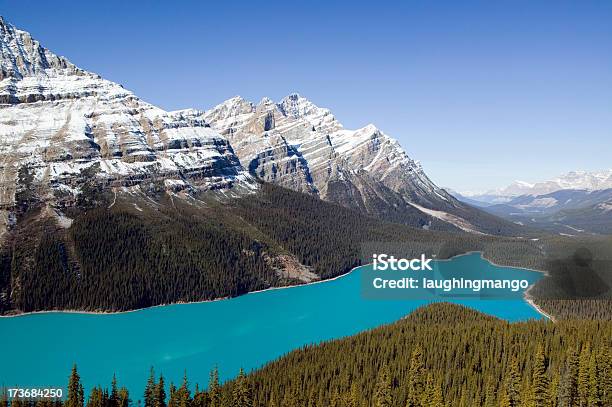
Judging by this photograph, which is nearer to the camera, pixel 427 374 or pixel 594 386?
pixel 594 386

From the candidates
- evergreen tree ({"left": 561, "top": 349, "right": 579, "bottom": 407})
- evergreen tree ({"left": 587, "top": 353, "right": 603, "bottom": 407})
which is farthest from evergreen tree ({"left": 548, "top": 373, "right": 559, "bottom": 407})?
evergreen tree ({"left": 587, "top": 353, "right": 603, "bottom": 407})

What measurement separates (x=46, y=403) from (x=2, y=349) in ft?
184

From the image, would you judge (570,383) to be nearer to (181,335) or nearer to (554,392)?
(554,392)

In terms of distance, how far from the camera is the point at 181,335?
127 m

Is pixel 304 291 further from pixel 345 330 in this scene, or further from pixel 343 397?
pixel 343 397

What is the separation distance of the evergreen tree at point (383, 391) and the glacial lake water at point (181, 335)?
102 ft

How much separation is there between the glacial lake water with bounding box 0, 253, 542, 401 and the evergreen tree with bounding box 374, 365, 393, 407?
3118cm

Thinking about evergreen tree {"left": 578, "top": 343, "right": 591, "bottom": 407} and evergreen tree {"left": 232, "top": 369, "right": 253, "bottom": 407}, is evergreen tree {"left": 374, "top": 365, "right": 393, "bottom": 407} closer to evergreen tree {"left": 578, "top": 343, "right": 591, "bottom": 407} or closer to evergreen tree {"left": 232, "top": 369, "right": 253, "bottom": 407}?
evergreen tree {"left": 232, "top": 369, "right": 253, "bottom": 407}

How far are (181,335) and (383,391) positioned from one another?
6635cm

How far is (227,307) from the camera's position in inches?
6363

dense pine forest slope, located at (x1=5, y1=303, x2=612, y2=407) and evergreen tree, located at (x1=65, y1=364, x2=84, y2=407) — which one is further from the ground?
evergreen tree, located at (x1=65, y1=364, x2=84, y2=407)

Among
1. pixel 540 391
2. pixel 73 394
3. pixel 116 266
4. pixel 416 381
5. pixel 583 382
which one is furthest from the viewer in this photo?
pixel 116 266

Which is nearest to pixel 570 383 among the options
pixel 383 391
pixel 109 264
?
pixel 383 391

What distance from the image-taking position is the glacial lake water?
10182 cm
